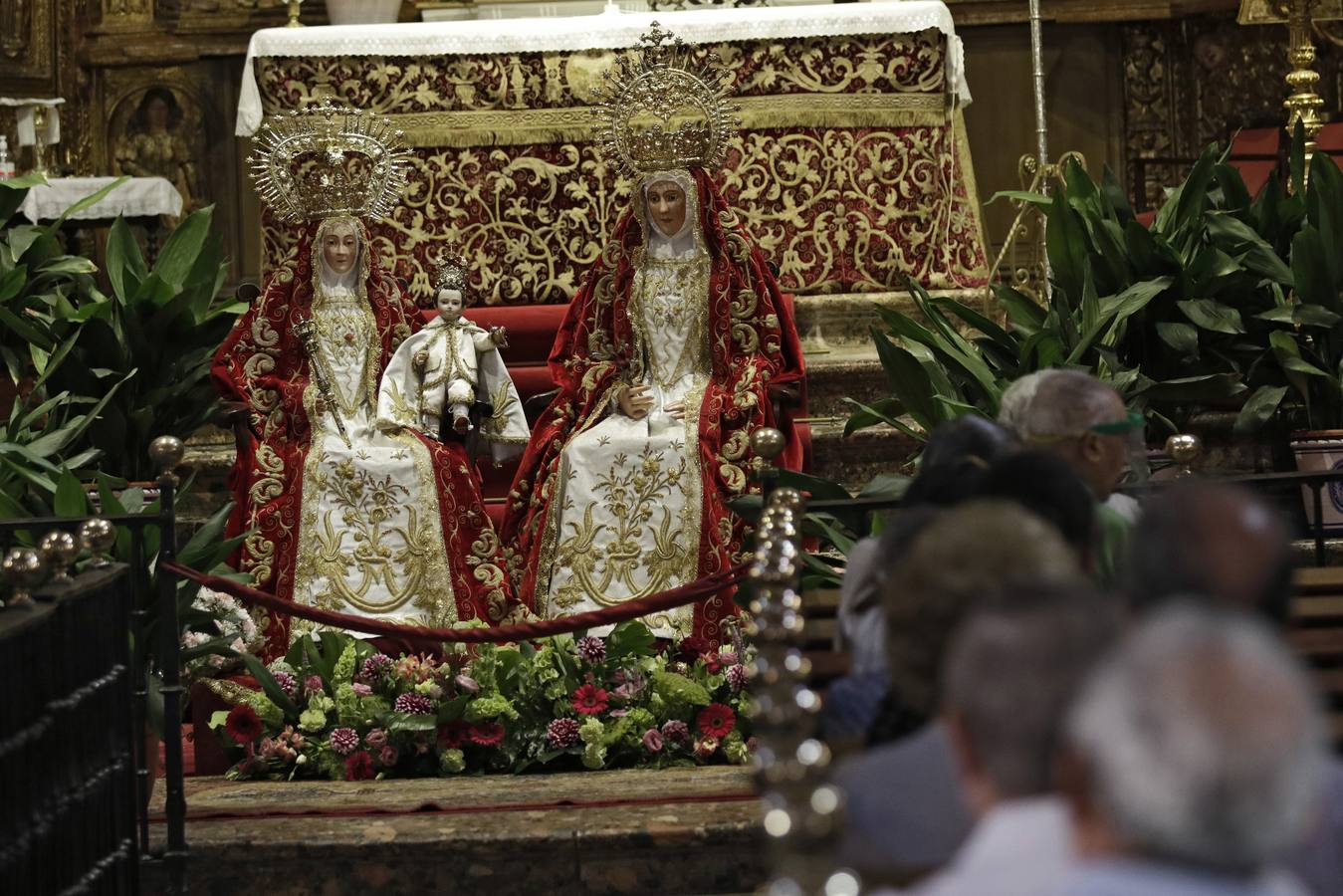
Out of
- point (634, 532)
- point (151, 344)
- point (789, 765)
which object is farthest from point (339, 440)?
point (789, 765)

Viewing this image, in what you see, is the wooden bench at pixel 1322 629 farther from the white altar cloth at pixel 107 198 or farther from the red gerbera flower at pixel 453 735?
the white altar cloth at pixel 107 198

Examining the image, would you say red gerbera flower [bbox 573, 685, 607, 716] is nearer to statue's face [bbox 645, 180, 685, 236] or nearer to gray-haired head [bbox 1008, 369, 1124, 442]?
statue's face [bbox 645, 180, 685, 236]

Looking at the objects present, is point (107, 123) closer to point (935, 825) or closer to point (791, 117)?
point (791, 117)

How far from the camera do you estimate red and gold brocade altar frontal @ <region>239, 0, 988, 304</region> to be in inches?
347

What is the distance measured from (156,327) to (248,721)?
2.35 m

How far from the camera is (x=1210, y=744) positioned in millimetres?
1521

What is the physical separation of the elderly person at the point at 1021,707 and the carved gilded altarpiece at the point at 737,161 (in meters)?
6.99

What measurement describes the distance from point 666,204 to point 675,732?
2236mm

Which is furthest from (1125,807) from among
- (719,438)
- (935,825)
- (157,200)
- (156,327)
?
(157,200)

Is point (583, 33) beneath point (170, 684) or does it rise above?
above

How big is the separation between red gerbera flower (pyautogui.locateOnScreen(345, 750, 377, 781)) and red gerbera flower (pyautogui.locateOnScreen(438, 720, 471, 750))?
0.71 feet

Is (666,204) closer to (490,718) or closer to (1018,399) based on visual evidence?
(490,718)

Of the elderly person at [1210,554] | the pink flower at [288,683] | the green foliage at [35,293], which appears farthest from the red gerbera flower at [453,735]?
the elderly person at [1210,554]

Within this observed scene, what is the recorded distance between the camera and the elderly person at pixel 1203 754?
5.00 ft
